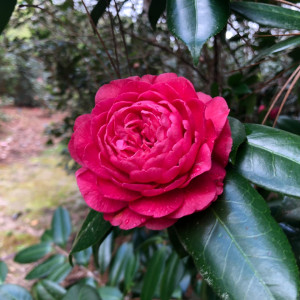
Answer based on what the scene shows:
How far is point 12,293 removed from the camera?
899mm

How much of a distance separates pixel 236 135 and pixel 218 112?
48mm

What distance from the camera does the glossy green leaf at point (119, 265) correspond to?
3.82ft

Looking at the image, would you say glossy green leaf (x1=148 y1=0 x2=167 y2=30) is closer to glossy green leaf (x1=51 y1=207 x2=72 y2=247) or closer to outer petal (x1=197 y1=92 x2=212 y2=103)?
outer petal (x1=197 y1=92 x2=212 y2=103)

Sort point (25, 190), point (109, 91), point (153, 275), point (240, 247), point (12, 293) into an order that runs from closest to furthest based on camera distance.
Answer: point (240, 247)
point (109, 91)
point (12, 293)
point (153, 275)
point (25, 190)

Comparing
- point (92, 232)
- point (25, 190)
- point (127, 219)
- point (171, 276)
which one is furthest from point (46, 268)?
point (25, 190)

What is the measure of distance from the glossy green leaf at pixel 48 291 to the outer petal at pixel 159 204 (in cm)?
73

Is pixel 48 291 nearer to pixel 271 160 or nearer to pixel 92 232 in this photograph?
pixel 92 232

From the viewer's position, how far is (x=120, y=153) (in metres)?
0.41

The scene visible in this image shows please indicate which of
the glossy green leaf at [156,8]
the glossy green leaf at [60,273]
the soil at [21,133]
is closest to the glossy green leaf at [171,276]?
the glossy green leaf at [60,273]

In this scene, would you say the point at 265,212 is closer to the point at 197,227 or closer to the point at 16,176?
the point at 197,227

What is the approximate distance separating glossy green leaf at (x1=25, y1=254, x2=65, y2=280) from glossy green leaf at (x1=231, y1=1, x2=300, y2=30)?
1.07m

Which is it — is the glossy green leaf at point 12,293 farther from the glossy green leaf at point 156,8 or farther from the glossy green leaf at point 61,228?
the glossy green leaf at point 156,8

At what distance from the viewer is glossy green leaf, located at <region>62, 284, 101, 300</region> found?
78 centimetres

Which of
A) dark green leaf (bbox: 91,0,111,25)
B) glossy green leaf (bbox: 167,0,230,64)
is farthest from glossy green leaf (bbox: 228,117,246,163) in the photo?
dark green leaf (bbox: 91,0,111,25)
